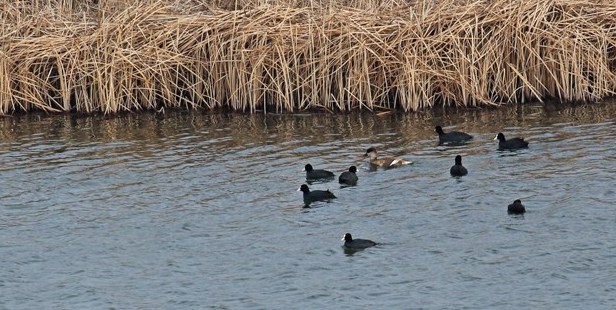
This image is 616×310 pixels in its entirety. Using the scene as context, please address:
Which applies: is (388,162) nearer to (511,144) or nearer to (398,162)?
(398,162)

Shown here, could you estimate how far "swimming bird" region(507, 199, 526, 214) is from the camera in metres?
17.5

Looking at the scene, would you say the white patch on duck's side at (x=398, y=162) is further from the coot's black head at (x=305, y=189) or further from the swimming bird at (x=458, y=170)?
the coot's black head at (x=305, y=189)

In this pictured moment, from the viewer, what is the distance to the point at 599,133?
22.5m

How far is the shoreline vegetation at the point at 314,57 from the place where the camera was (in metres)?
24.8

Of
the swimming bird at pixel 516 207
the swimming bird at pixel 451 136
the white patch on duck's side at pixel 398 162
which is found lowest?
the swimming bird at pixel 516 207

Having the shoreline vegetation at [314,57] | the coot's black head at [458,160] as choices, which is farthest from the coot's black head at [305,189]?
the shoreline vegetation at [314,57]

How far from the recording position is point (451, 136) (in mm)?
22297

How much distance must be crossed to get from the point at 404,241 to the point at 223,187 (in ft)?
14.1

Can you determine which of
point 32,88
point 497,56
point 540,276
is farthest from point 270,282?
point 32,88

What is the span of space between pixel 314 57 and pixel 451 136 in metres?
4.07

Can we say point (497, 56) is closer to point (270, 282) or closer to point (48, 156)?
point (48, 156)

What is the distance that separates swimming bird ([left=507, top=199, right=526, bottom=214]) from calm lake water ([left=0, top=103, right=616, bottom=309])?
0.43ft

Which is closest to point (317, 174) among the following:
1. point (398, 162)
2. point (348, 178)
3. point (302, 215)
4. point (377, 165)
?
point (348, 178)

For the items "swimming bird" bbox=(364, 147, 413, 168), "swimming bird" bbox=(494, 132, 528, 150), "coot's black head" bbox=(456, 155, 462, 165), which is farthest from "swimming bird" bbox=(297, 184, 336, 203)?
"swimming bird" bbox=(494, 132, 528, 150)
